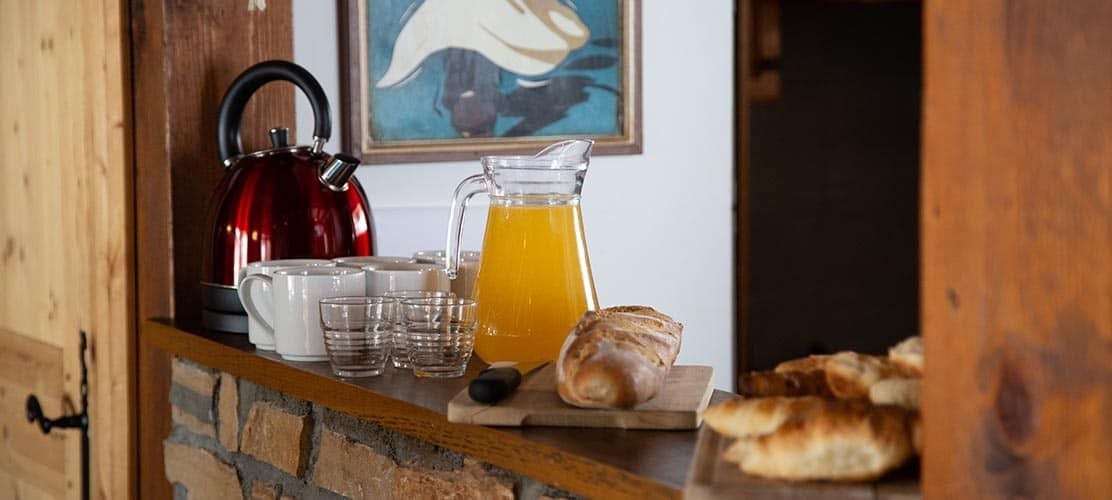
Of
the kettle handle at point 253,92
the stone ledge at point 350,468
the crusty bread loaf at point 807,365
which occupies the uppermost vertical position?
the kettle handle at point 253,92

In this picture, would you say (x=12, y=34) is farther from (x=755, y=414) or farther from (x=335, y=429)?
(x=755, y=414)

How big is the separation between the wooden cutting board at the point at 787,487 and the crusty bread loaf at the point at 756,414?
0.09 ft

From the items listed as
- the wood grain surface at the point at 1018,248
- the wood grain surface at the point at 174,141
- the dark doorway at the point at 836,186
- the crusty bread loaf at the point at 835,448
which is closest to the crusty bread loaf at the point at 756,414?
the crusty bread loaf at the point at 835,448

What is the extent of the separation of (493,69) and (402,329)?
139cm

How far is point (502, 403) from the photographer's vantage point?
112 cm

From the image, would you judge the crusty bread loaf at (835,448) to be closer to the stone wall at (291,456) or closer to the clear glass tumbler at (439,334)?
the stone wall at (291,456)

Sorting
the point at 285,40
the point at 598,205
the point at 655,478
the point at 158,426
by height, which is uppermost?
the point at 285,40

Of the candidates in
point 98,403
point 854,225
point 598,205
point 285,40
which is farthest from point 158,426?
point 854,225

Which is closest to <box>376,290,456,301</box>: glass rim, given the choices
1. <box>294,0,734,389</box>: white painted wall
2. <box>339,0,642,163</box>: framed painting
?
<box>339,0,642,163</box>: framed painting

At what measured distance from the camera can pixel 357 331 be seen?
1.34 meters

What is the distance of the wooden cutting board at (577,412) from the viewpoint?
3.52ft

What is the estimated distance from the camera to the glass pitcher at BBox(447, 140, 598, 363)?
1335 mm

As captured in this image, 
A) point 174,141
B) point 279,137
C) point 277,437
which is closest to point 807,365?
point 277,437

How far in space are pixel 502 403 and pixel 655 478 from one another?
0.74 feet
